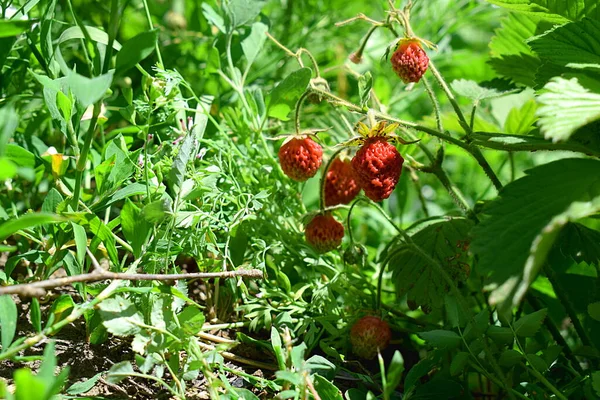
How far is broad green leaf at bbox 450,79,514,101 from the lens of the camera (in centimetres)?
105

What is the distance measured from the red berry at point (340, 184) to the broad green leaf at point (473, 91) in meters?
0.21

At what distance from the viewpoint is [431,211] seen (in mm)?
1601

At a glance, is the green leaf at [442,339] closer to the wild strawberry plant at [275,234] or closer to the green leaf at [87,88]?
the wild strawberry plant at [275,234]

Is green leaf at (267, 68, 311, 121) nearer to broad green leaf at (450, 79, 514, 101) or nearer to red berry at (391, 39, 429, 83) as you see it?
red berry at (391, 39, 429, 83)

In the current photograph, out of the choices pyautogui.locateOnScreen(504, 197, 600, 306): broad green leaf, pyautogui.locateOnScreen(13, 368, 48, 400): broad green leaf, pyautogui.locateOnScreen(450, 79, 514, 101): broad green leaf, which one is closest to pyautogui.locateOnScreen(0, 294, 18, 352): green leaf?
pyautogui.locateOnScreen(13, 368, 48, 400): broad green leaf

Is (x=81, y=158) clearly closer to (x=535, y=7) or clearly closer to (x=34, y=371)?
(x=34, y=371)

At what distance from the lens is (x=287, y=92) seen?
38.3 inches

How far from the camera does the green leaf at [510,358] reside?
2.65ft

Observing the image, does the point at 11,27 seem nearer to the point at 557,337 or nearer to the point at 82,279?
the point at 82,279

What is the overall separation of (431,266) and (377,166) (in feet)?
0.59

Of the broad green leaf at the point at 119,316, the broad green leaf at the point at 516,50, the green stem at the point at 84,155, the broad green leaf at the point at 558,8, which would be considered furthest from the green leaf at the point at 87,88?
the broad green leaf at the point at 516,50

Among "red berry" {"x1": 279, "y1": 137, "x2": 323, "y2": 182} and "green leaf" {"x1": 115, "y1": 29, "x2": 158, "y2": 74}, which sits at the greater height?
"green leaf" {"x1": 115, "y1": 29, "x2": 158, "y2": 74}

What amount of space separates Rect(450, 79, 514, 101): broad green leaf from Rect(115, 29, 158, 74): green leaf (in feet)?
1.75

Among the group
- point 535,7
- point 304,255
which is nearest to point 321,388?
point 304,255
